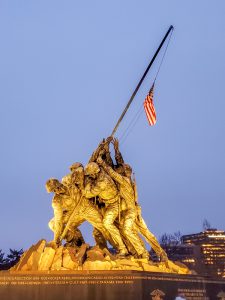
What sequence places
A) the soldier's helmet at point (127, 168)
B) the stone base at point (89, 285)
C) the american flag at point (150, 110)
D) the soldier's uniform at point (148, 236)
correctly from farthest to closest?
the american flag at point (150, 110) < the soldier's helmet at point (127, 168) < the soldier's uniform at point (148, 236) < the stone base at point (89, 285)

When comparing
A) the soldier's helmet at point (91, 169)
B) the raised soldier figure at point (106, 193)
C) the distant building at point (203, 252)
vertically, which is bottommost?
the raised soldier figure at point (106, 193)

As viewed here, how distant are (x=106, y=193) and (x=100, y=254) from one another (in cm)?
196

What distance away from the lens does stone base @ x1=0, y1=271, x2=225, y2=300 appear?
11.8m

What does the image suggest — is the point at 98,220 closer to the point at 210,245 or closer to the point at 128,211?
the point at 128,211

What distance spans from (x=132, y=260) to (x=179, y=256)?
134 feet

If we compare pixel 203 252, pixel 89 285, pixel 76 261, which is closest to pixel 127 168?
pixel 76 261

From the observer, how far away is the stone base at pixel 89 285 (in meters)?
11.8

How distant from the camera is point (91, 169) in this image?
46.6 feet

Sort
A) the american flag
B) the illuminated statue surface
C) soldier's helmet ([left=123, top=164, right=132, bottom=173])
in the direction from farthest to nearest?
1. the american flag
2. soldier's helmet ([left=123, top=164, right=132, bottom=173])
3. the illuminated statue surface

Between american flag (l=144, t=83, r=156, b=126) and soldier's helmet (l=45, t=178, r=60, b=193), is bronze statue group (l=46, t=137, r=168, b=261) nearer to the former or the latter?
soldier's helmet (l=45, t=178, r=60, b=193)

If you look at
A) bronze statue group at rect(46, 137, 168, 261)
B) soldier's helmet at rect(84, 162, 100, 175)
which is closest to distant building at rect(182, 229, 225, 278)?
bronze statue group at rect(46, 137, 168, 261)

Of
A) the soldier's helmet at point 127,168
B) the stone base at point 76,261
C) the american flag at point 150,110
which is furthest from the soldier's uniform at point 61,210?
the american flag at point 150,110

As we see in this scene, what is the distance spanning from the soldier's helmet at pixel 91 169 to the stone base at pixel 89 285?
3.33 m

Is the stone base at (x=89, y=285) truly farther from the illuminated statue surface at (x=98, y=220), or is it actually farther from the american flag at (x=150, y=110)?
the american flag at (x=150, y=110)
